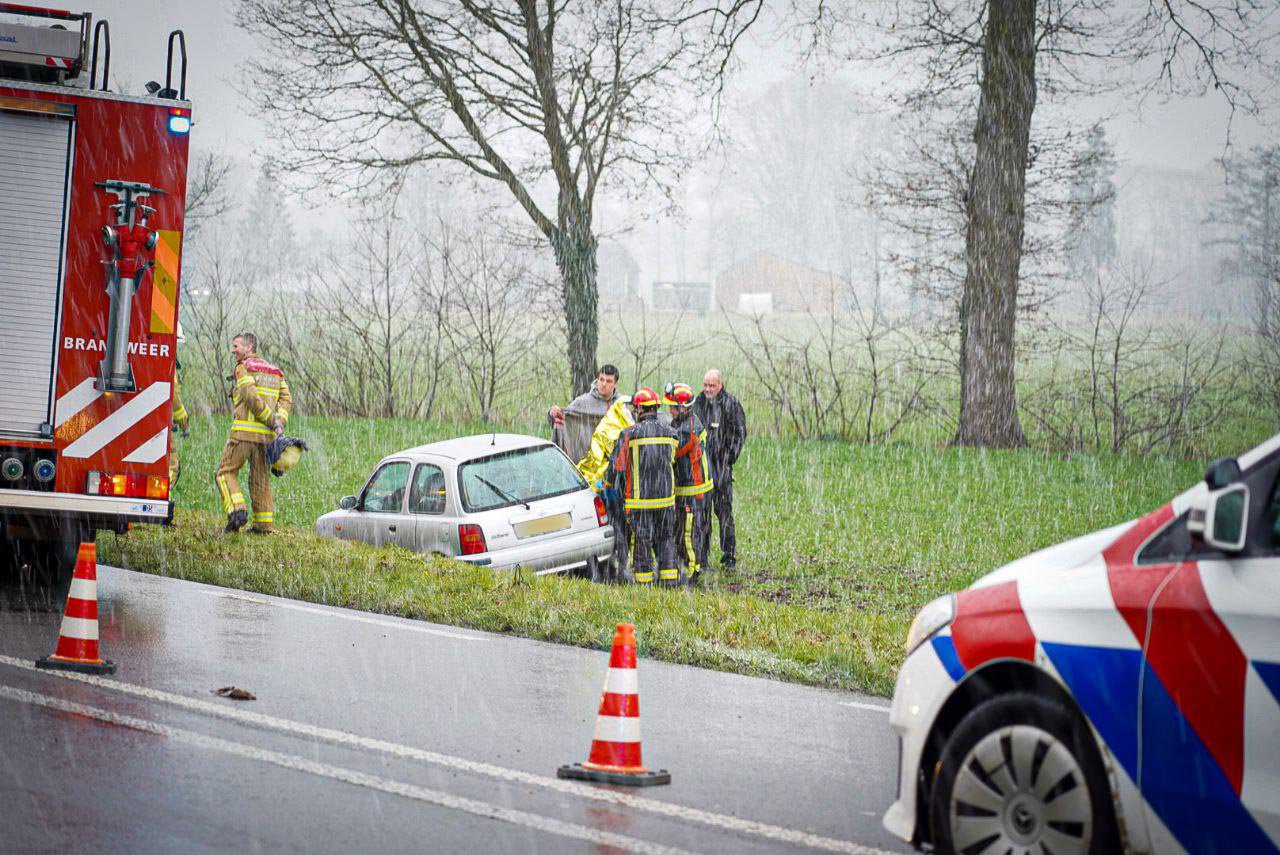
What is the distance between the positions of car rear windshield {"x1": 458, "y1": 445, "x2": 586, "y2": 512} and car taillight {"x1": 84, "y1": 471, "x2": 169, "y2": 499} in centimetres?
287

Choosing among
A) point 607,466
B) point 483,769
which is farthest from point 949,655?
point 607,466

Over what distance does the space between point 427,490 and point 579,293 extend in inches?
608

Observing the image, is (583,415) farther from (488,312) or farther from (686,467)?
(488,312)

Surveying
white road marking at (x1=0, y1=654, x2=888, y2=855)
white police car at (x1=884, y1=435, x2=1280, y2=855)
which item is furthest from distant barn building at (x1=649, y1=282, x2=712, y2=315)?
white police car at (x1=884, y1=435, x2=1280, y2=855)

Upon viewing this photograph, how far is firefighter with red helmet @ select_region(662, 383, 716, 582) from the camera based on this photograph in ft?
43.6

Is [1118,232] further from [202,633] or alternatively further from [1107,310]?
[202,633]

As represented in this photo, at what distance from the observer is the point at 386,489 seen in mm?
13727

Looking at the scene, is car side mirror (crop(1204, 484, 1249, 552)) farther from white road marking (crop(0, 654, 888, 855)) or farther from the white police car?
white road marking (crop(0, 654, 888, 855))

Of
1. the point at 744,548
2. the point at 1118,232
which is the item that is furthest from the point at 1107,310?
the point at 1118,232

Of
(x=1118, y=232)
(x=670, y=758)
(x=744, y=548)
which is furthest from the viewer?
(x=1118, y=232)

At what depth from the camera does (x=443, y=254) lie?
30.8m

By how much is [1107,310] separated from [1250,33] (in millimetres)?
5223

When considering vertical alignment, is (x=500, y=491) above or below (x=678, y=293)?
below

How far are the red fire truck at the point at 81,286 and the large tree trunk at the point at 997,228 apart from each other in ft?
60.4
